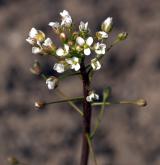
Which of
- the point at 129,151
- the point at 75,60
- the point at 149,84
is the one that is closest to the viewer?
the point at 75,60

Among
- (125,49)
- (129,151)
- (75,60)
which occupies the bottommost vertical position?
(129,151)


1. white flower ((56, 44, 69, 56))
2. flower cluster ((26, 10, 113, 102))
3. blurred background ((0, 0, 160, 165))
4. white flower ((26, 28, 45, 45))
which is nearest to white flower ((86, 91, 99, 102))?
flower cluster ((26, 10, 113, 102))

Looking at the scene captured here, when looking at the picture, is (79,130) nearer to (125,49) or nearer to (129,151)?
(129,151)

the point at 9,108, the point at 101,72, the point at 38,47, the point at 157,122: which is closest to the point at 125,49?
the point at 101,72

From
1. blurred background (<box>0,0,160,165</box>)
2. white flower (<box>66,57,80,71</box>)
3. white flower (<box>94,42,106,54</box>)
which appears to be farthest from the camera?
blurred background (<box>0,0,160,165</box>)

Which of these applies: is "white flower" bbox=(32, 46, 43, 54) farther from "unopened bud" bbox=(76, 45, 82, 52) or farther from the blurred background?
the blurred background

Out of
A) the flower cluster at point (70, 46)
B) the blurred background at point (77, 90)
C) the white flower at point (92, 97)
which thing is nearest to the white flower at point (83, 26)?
the flower cluster at point (70, 46)
